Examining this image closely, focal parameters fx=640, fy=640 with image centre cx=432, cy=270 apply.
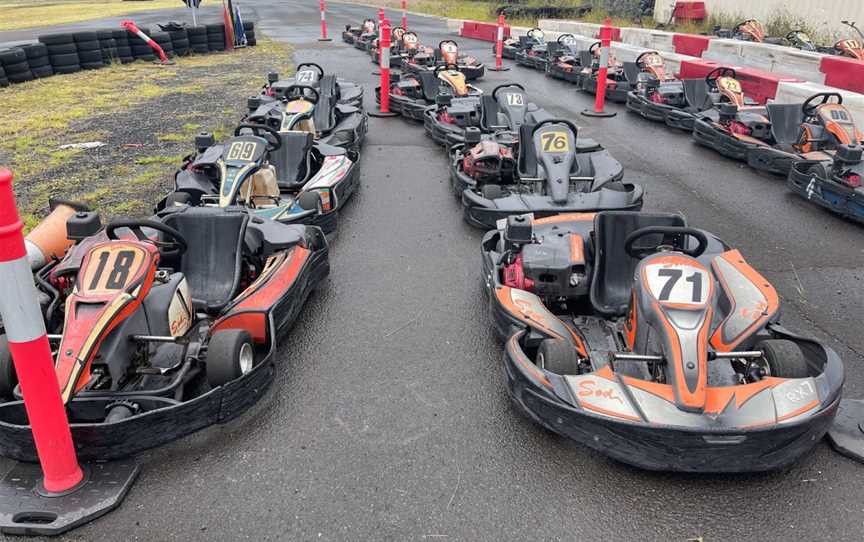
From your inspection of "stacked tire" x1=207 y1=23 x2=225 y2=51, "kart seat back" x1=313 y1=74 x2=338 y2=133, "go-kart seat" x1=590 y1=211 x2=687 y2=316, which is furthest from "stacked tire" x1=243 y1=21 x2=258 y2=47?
"go-kart seat" x1=590 y1=211 x2=687 y2=316

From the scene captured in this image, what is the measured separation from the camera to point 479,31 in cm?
2252

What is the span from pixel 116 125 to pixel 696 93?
8.87 m

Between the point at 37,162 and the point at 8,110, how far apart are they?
384 cm

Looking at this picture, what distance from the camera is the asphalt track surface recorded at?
261 centimetres

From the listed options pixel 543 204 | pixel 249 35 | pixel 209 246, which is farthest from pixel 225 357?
pixel 249 35

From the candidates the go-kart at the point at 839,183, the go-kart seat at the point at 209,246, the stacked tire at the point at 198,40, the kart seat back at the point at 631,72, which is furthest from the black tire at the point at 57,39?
the go-kart at the point at 839,183

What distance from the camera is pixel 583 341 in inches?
141

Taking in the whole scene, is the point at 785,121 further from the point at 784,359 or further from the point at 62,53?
the point at 62,53

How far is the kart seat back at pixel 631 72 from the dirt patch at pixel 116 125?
6952 mm

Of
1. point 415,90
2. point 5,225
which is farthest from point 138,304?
point 415,90

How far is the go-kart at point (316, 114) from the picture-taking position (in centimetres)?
732

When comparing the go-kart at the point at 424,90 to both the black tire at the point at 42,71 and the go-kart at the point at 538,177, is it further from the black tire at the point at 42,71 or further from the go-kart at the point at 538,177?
the black tire at the point at 42,71

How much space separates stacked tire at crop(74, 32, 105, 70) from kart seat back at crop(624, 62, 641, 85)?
39.5 feet

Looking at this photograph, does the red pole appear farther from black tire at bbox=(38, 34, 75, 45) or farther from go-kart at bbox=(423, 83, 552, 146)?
black tire at bbox=(38, 34, 75, 45)
